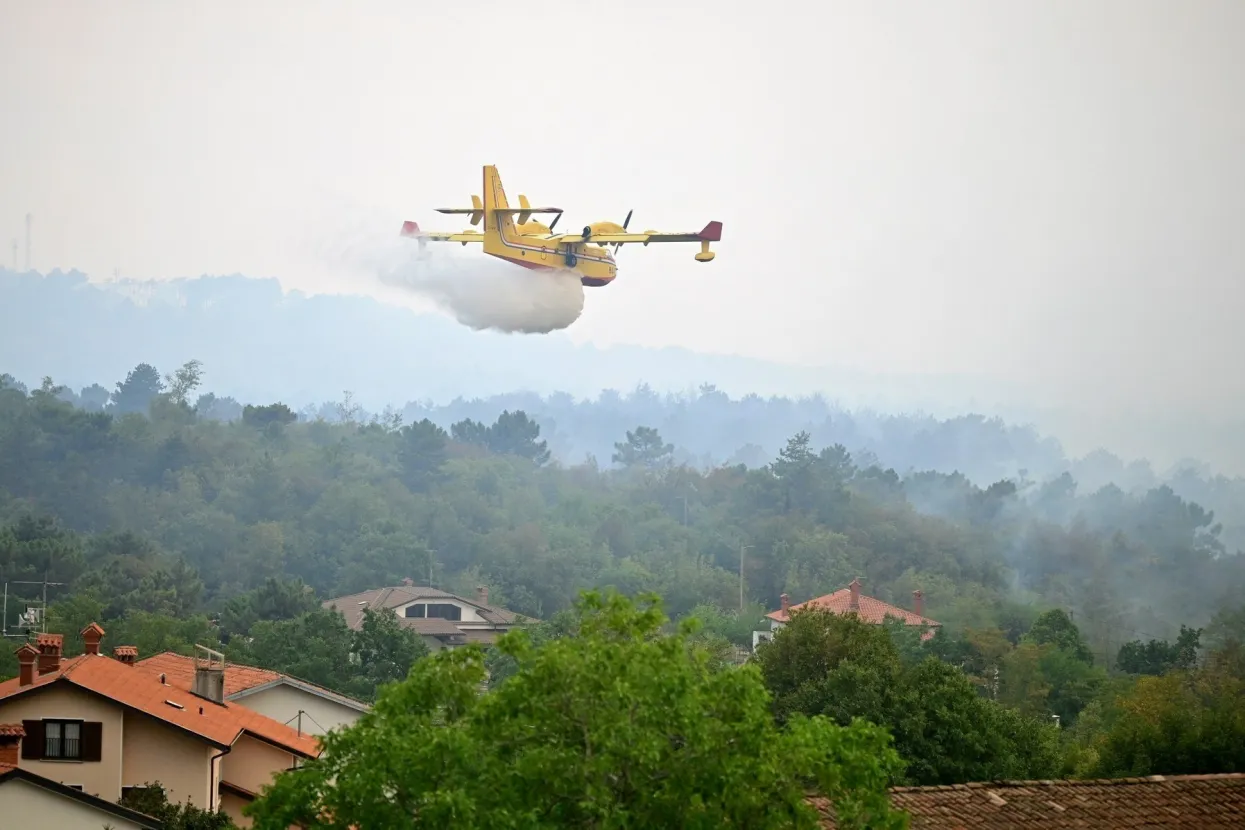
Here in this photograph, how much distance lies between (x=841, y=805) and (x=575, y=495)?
5338 inches

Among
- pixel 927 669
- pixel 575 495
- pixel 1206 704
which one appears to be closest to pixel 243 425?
pixel 575 495

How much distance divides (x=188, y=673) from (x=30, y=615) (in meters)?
43.9

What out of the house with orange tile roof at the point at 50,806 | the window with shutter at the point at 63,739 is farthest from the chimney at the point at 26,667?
the house with orange tile roof at the point at 50,806

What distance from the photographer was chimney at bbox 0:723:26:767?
26109mm

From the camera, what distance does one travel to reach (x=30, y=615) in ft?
254

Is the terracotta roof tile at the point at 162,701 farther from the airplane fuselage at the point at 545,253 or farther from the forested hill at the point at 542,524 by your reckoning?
the forested hill at the point at 542,524

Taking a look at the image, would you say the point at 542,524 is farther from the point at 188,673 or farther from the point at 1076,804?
the point at 1076,804

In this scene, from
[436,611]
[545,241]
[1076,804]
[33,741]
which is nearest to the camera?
[1076,804]

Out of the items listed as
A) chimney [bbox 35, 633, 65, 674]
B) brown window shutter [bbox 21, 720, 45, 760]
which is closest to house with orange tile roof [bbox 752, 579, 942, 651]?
chimney [bbox 35, 633, 65, 674]

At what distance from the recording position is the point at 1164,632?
354 feet

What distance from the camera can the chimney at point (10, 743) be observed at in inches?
1028

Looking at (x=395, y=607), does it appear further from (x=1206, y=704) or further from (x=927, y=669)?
(x=927, y=669)

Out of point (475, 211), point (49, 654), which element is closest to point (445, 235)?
point (475, 211)

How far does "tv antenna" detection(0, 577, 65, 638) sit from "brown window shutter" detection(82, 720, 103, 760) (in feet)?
138
